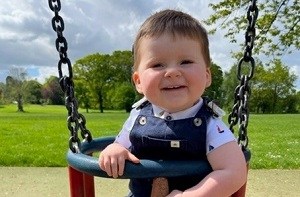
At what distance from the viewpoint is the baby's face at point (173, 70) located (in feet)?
5.20

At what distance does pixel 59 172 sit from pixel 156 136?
3979mm

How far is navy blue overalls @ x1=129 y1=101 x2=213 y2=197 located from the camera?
1.58 meters

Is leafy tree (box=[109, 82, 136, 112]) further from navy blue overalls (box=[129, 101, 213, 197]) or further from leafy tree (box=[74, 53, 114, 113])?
navy blue overalls (box=[129, 101, 213, 197])

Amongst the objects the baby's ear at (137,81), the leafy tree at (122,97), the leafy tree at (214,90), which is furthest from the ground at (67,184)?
the leafy tree at (122,97)

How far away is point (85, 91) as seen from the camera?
4897cm

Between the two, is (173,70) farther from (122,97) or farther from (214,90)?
(122,97)

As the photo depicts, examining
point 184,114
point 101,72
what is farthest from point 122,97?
point 184,114

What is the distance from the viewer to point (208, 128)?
1.62m

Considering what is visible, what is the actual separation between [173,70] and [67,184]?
3395 mm

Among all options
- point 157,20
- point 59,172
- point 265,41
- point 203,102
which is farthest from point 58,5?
point 265,41

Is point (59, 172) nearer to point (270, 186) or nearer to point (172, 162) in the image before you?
point (270, 186)

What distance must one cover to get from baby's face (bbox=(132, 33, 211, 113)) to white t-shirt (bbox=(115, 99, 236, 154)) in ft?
0.12

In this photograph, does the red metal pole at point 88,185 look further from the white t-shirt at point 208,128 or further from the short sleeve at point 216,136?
the short sleeve at point 216,136

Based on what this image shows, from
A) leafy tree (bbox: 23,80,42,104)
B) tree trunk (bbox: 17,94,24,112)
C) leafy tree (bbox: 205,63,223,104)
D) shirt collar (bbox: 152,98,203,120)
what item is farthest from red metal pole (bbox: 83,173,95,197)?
leafy tree (bbox: 23,80,42,104)
